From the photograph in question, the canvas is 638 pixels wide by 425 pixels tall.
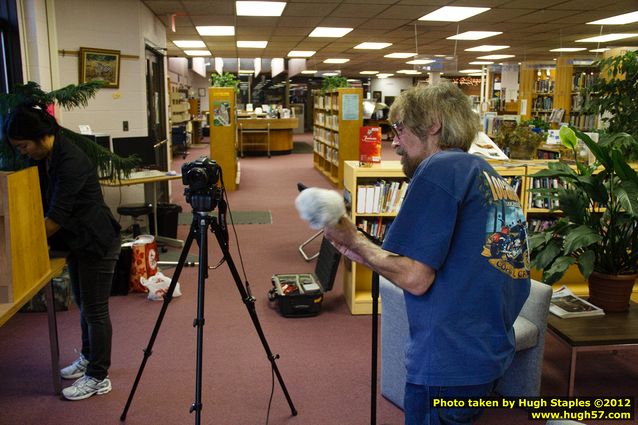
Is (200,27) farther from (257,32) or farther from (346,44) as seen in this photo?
(346,44)

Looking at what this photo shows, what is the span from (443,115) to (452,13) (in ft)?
22.4

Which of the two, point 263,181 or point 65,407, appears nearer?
point 65,407

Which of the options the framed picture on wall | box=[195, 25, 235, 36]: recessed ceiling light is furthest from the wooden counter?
the framed picture on wall

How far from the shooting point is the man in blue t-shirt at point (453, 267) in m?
1.30

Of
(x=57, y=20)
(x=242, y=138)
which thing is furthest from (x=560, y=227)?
(x=242, y=138)

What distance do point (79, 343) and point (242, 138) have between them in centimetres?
1150

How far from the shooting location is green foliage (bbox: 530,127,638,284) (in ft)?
9.39

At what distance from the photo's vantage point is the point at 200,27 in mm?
8906

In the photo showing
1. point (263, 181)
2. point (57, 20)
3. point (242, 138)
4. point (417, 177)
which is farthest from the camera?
point (242, 138)

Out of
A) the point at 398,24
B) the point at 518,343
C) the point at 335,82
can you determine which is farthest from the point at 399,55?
the point at 518,343

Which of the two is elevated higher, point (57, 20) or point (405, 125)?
point (57, 20)

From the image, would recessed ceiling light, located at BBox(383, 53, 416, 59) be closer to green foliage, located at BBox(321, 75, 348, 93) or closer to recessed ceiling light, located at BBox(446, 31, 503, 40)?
recessed ceiling light, located at BBox(446, 31, 503, 40)

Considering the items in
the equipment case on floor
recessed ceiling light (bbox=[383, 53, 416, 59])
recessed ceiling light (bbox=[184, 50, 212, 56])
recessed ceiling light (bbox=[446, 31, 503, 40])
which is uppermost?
recessed ceiling light (bbox=[184, 50, 212, 56])

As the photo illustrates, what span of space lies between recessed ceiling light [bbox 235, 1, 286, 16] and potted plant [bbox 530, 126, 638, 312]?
4.73 m
